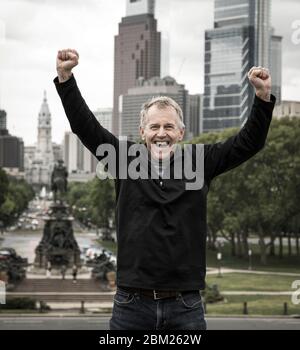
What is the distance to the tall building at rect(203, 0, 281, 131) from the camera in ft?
468

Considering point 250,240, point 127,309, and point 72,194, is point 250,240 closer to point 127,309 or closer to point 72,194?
point 72,194

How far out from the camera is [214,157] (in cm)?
475

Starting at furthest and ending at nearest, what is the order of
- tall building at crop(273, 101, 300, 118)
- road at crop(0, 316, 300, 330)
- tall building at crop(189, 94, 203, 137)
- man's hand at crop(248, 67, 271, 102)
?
tall building at crop(189, 94, 203, 137) → tall building at crop(273, 101, 300, 118) → road at crop(0, 316, 300, 330) → man's hand at crop(248, 67, 271, 102)

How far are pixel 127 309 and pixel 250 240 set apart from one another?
298 ft

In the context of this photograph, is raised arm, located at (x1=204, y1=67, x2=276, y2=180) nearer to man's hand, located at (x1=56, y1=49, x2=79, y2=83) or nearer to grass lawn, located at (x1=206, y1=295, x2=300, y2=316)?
man's hand, located at (x1=56, y1=49, x2=79, y2=83)

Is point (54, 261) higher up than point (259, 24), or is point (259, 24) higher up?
point (259, 24)


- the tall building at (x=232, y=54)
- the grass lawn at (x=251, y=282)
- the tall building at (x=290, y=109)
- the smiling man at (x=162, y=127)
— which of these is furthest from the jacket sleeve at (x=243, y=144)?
the tall building at (x=232, y=54)

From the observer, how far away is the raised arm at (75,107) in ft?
14.7

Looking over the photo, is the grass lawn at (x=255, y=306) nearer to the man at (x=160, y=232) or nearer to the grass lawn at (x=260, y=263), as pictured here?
the grass lawn at (x=260, y=263)

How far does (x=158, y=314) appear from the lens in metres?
4.47

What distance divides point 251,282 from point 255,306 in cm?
1124

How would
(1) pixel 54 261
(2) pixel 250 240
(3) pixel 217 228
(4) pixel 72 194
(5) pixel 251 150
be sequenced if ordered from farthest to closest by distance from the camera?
(4) pixel 72 194 → (2) pixel 250 240 → (3) pixel 217 228 → (1) pixel 54 261 → (5) pixel 251 150

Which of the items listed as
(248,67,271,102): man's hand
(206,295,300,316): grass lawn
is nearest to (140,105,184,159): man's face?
(248,67,271,102): man's hand
